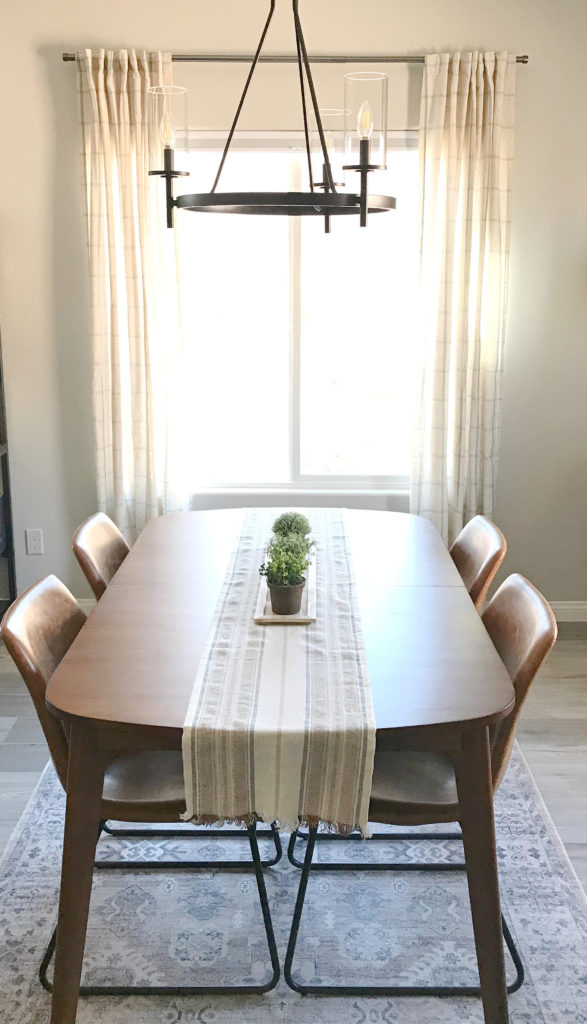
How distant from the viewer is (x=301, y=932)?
2266 mm

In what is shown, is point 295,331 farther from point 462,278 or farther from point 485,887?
point 485,887

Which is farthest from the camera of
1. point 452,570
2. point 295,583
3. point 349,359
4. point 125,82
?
point 349,359

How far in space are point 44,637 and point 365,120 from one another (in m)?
1.37

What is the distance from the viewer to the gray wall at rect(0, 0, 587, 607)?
11.8 feet

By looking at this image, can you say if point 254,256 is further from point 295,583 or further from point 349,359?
point 295,583

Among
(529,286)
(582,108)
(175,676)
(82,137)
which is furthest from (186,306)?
(175,676)

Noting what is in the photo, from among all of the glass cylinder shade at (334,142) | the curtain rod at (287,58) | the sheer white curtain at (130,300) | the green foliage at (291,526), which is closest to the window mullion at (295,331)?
the curtain rod at (287,58)

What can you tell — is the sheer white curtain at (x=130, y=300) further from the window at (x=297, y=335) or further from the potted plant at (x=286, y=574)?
the potted plant at (x=286, y=574)

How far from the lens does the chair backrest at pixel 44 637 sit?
A: 79.4 inches

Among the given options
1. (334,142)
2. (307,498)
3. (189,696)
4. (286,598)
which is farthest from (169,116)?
(307,498)

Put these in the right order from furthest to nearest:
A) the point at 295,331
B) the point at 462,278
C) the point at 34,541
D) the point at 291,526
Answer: the point at 34,541 → the point at 295,331 → the point at 462,278 → the point at 291,526

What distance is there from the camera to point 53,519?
4.09 meters

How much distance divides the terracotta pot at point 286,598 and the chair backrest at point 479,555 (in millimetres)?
608

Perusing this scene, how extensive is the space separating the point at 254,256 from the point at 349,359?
0.62 m
